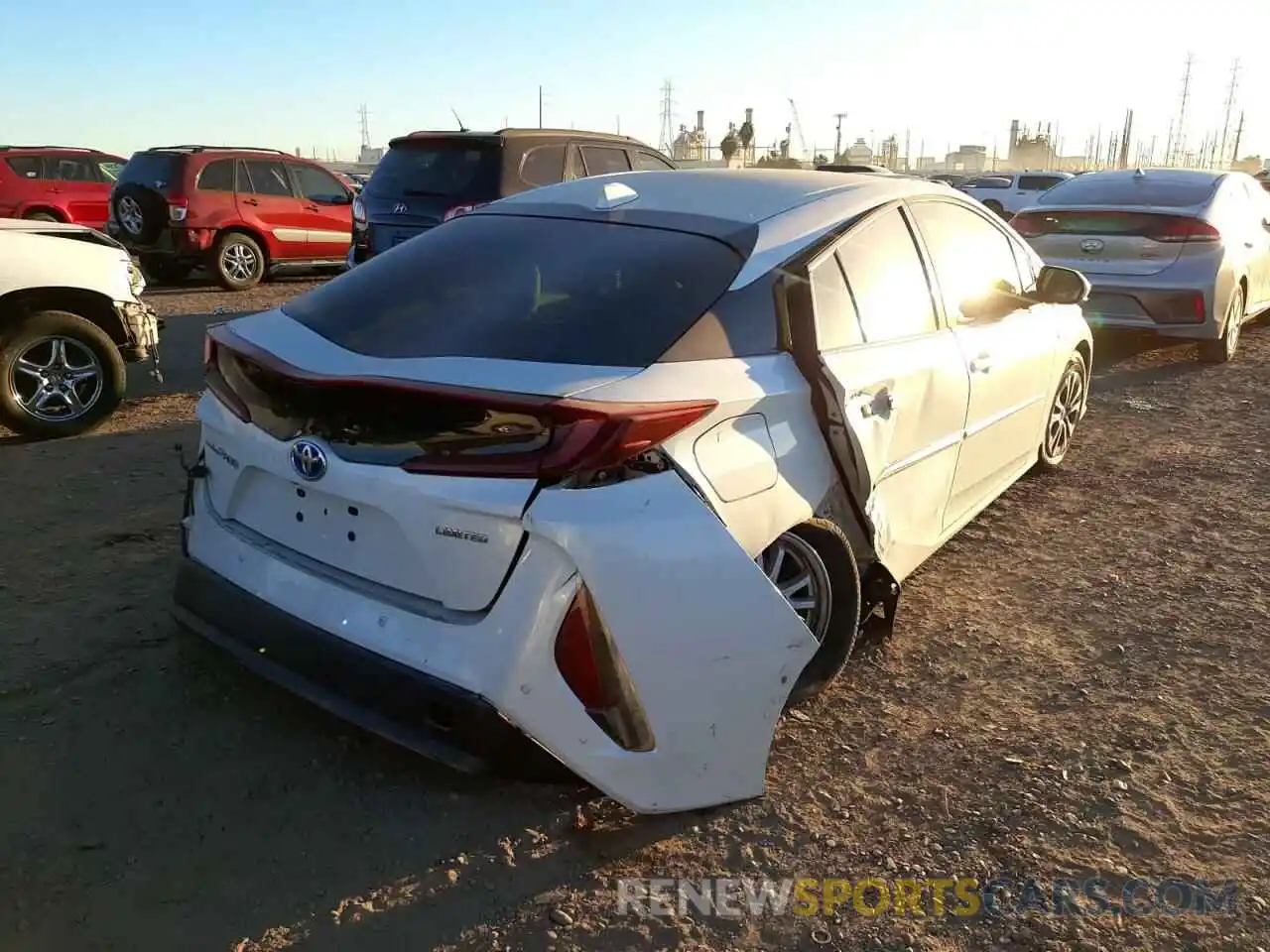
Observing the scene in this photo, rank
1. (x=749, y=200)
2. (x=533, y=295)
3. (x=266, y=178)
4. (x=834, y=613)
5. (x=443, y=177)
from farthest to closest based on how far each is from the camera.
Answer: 1. (x=266, y=178)
2. (x=443, y=177)
3. (x=749, y=200)
4. (x=834, y=613)
5. (x=533, y=295)

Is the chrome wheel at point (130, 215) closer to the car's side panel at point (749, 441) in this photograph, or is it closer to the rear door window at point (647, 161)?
the rear door window at point (647, 161)

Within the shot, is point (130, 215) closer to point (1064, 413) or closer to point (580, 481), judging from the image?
point (1064, 413)

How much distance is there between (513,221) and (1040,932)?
2.51 meters

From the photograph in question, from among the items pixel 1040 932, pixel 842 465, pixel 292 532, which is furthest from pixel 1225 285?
pixel 292 532

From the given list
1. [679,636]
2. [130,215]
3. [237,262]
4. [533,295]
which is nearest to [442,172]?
[237,262]

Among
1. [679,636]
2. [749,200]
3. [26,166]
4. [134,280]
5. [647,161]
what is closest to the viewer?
[679,636]

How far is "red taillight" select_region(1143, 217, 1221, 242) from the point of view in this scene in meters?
8.04

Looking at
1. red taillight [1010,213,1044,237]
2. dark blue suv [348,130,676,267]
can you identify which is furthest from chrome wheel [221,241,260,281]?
red taillight [1010,213,1044,237]

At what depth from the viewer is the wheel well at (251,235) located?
40.5 feet

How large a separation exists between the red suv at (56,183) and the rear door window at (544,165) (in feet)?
28.4

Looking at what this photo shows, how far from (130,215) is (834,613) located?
11.7m

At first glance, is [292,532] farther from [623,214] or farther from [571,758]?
[623,214]

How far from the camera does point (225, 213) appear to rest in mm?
12305

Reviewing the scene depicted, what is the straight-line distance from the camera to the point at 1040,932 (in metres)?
2.34
